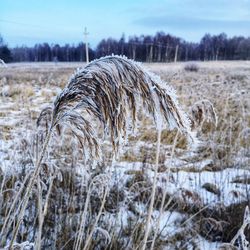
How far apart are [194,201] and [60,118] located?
9.43 feet

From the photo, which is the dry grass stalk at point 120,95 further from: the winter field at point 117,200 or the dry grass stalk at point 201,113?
the dry grass stalk at point 201,113

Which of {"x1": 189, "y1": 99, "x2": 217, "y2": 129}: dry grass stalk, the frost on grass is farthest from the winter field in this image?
the frost on grass

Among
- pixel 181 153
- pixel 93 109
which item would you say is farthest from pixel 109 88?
pixel 181 153

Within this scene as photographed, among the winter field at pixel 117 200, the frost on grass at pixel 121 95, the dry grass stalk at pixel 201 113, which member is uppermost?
the frost on grass at pixel 121 95

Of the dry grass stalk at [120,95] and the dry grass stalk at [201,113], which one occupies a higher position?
the dry grass stalk at [120,95]

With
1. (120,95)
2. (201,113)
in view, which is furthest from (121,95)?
(201,113)

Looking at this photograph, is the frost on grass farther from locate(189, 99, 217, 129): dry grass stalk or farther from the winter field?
locate(189, 99, 217, 129): dry grass stalk

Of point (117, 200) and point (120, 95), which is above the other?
point (120, 95)

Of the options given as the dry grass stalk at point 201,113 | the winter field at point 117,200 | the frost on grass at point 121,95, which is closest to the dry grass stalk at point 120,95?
the frost on grass at point 121,95

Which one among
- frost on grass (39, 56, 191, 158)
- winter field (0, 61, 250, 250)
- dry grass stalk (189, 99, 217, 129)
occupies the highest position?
frost on grass (39, 56, 191, 158)

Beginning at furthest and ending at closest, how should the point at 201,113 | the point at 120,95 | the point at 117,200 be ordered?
the point at 117,200 → the point at 201,113 → the point at 120,95

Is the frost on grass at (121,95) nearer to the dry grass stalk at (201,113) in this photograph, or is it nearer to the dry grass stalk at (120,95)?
the dry grass stalk at (120,95)

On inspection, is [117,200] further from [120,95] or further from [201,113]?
[120,95]

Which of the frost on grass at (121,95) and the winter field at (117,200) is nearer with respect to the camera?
the frost on grass at (121,95)
